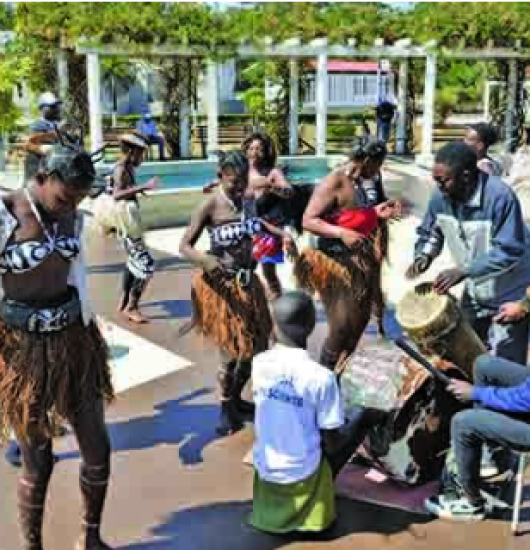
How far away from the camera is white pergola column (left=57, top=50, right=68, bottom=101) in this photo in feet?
52.7

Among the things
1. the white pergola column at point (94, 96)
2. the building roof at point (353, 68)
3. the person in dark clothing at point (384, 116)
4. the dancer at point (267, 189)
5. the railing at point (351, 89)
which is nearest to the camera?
the dancer at point (267, 189)

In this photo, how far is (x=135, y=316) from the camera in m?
6.75

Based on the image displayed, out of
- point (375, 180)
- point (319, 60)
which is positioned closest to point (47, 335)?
point (375, 180)

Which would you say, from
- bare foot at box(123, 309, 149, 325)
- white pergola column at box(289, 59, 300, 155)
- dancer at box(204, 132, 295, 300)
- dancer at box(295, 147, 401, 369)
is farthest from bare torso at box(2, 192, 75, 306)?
white pergola column at box(289, 59, 300, 155)

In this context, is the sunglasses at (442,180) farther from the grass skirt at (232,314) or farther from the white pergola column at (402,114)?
the white pergola column at (402,114)

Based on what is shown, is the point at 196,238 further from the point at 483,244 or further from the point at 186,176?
the point at 186,176

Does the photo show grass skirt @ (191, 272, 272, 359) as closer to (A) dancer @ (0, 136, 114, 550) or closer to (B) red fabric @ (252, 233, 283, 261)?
(A) dancer @ (0, 136, 114, 550)

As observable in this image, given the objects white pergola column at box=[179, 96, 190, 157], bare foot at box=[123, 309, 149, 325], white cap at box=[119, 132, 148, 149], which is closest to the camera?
white cap at box=[119, 132, 148, 149]

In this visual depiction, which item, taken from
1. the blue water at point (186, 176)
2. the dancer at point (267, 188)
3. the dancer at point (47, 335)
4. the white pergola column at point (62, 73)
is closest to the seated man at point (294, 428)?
the dancer at point (47, 335)

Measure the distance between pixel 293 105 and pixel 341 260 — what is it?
45.5ft

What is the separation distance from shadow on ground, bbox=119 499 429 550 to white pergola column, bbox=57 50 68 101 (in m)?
13.6

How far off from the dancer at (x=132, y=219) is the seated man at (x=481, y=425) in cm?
336

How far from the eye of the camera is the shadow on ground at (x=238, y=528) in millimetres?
3592

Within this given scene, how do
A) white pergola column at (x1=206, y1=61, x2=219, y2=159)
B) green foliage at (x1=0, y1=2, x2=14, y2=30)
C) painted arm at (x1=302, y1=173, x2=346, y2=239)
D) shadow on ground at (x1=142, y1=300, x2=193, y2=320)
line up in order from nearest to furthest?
painted arm at (x1=302, y1=173, x2=346, y2=239), shadow on ground at (x1=142, y1=300, x2=193, y2=320), white pergola column at (x1=206, y1=61, x2=219, y2=159), green foliage at (x1=0, y1=2, x2=14, y2=30)
